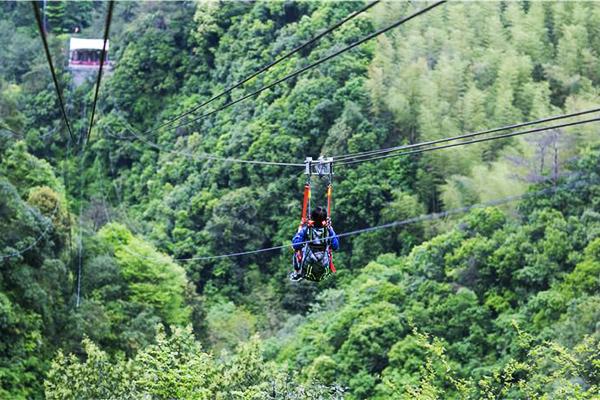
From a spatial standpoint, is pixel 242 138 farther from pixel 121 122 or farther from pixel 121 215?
pixel 121 122

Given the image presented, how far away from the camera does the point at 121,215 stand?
142 ft

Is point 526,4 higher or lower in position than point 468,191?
higher

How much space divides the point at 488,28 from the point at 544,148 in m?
8.92

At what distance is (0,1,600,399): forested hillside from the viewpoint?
26359 mm

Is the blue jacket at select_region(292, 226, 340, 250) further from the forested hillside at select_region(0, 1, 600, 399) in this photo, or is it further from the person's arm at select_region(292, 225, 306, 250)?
the forested hillside at select_region(0, 1, 600, 399)

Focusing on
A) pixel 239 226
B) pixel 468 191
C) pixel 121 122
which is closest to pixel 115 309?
pixel 239 226

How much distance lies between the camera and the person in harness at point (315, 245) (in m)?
12.1

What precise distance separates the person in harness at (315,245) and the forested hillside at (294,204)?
4849 millimetres

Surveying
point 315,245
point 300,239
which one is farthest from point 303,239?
point 315,245

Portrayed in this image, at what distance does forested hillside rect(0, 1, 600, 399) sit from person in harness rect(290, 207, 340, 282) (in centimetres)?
485

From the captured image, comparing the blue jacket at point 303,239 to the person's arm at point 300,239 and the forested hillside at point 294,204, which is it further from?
the forested hillside at point 294,204

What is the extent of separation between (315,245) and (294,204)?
2874 centimetres

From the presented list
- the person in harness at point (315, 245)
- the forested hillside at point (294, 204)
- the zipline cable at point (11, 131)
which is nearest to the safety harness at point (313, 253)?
the person in harness at point (315, 245)

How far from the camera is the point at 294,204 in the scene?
134ft
